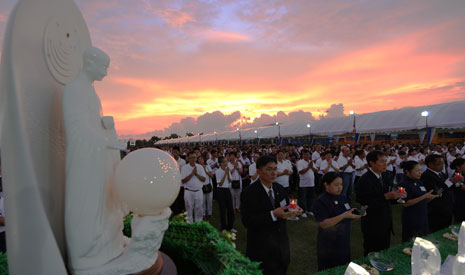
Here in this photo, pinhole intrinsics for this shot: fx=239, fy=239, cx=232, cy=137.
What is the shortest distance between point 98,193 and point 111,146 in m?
0.34

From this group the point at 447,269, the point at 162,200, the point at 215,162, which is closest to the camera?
the point at 162,200

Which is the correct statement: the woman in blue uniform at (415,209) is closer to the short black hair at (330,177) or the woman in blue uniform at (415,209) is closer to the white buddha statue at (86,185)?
the short black hair at (330,177)

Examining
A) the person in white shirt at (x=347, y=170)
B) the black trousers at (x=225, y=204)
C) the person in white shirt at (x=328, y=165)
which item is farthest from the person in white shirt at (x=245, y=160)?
the black trousers at (x=225, y=204)

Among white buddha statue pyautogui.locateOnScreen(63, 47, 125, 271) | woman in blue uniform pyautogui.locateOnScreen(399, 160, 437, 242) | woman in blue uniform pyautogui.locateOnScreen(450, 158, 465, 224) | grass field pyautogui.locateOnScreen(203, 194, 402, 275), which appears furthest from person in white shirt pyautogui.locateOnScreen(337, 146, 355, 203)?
white buddha statue pyautogui.locateOnScreen(63, 47, 125, 271)

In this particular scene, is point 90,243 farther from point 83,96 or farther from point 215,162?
point 215,162

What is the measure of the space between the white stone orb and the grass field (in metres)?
4.16

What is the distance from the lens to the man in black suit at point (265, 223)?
321cm

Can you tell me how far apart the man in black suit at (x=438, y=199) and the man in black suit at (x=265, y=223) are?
3563 millimetres

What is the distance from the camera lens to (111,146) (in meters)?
1.73

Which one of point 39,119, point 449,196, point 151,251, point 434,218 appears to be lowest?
point 434,218

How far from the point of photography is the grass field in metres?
5.01

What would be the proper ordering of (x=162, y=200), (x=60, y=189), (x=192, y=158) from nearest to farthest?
(x=162, y=200) → (x=60, y=189) → (x=192, y=158)

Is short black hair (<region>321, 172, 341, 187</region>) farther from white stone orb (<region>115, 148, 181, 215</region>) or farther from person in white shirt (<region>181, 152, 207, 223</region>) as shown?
person in white shirt (<region>181, 152, 207, 223</region>)

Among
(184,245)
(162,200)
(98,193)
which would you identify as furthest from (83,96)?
(184,245)
